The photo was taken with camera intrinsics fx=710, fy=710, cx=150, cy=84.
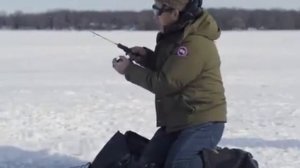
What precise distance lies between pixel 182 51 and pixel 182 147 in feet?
2.04

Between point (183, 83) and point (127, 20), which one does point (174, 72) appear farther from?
point (127, 20)

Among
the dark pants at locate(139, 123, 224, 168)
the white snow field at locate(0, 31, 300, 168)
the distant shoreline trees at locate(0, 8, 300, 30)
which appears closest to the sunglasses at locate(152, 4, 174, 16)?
the dark pants at locate(139, 123, 224, 168)

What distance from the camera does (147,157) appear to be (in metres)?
4.55

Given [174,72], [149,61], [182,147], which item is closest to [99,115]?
[149,61]

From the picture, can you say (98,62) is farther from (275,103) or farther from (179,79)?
(179,79)

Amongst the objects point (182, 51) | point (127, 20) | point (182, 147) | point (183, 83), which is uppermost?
point (182, 51)

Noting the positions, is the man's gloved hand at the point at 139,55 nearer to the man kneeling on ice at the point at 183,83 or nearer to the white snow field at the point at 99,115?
the man kneeling on ice at the point at 183,83

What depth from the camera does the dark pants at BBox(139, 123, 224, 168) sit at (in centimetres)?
440

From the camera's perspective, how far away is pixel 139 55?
4684 mm

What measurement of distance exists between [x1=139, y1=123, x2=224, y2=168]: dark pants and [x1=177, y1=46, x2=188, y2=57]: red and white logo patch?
501 millimetres

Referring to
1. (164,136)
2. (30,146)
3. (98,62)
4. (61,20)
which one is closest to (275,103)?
(30,146)

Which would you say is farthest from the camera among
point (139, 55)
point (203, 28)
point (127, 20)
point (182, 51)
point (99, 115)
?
point (127, 20)

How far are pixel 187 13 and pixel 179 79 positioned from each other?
1.41ft

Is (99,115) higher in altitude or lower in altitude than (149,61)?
lower
